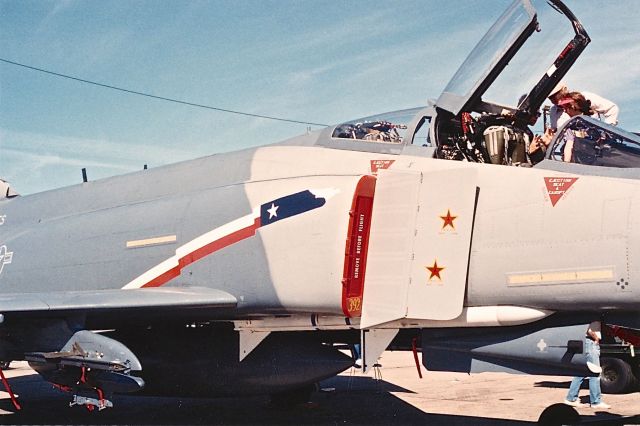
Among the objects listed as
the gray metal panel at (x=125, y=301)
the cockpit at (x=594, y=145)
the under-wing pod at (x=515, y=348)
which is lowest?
the under-wing pod at (x=515, y=348)

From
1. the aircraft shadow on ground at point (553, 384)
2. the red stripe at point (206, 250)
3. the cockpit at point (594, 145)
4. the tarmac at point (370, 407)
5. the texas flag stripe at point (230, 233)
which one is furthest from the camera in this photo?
the aircraft shadow on ground at point (553, 384)

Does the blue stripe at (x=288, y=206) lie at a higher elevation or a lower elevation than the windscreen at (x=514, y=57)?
lower

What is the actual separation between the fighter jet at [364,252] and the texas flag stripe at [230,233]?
2cm

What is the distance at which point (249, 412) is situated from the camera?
888cm

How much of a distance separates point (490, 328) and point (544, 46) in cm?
259

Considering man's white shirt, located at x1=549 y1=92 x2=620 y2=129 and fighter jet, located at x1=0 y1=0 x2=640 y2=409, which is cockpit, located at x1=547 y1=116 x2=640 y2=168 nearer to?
fighter jet, located at x1=0 y1=0 x2=640 y2=409

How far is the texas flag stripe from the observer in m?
6.27

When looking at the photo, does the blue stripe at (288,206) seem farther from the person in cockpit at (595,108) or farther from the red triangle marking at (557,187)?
the person in cockpit at (595,108)

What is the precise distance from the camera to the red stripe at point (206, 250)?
21.4 feet

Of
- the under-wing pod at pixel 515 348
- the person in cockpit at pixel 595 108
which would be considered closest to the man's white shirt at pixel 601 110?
the person in cockpit at pixel 595 108

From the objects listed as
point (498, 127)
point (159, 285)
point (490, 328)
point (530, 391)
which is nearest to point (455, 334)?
point (490, 328)

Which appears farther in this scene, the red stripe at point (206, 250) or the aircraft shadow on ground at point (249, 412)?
the aircraft shadow on ground at point (249, 412)

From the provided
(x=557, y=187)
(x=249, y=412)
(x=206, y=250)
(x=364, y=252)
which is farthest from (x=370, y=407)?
(x=557, y=187)

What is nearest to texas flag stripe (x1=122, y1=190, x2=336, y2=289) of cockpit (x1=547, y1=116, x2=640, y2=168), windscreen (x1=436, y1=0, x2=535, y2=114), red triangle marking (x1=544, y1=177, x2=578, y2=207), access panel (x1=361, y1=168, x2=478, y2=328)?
access panel (x1=361, y1=168, x2=478, y2=328)
